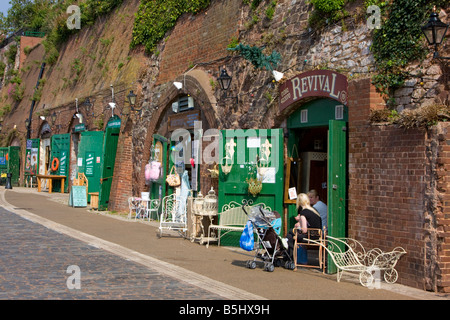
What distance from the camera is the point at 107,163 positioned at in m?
20.0

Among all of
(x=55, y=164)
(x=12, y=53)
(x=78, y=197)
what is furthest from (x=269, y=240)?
(x=12, y=53)

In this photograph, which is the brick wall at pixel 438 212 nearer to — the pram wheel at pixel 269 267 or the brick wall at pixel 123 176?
the pram wheel at pixel 269 267

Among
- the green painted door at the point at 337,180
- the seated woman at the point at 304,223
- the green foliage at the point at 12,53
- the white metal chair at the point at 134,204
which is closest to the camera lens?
the green painted door at the point at 337,180

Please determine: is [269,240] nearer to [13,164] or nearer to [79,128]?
[79,128]

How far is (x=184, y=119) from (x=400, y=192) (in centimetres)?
877

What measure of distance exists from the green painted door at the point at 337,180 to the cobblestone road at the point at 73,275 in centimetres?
288

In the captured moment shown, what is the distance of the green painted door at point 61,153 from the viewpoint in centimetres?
2691

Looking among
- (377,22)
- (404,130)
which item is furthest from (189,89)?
(404,130)

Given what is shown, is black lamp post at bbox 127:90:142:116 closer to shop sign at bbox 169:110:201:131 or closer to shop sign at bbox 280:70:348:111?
shop sign at bbox 169:110:201:131

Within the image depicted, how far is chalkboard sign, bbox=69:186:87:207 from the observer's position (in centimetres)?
2044

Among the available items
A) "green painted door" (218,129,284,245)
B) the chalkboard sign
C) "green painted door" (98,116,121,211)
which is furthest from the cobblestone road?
the chalkboard sign

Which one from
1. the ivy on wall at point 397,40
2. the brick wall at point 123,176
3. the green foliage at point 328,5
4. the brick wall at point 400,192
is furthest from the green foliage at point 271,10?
the brick wall at point 123,176

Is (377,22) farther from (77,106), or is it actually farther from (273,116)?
(77,106)

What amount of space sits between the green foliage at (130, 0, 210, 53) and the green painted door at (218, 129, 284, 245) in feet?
18.0
